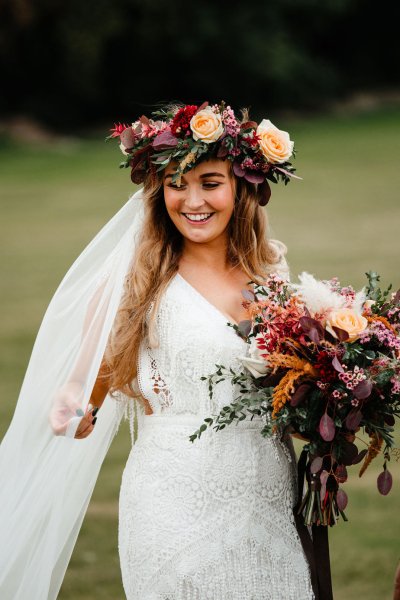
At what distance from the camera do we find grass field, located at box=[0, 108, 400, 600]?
20.9ft

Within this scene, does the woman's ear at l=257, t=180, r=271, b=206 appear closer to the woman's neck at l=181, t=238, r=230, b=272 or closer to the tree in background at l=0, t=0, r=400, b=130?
the woman's neck at l=181, t=238, r=230, b=272

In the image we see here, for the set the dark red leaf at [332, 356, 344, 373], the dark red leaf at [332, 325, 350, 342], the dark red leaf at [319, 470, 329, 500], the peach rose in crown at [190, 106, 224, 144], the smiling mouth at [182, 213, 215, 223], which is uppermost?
the peach rose in crown at [190, 106, 224, 144]

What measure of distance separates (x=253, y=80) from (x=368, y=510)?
99.6ft

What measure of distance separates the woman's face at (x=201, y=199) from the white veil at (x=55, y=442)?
0.27 metres

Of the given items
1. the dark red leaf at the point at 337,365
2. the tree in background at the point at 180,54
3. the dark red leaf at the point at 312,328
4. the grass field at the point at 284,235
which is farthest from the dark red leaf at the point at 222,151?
the tree in background at the point at 180,54

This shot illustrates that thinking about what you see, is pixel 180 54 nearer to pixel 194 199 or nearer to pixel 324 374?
pixel 194 199

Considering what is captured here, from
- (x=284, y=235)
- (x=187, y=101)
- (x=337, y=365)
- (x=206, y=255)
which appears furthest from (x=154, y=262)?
(x=187, y=101)

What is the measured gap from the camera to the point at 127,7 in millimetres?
34250

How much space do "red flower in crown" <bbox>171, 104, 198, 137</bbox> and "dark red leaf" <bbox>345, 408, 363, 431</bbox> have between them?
1.18 metres

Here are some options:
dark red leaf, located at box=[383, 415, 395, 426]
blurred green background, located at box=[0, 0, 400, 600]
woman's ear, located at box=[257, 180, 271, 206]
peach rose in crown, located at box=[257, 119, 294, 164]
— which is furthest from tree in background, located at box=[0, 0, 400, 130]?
dark red leaf, located at box=[383, 415, 395, 426]

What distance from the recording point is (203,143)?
3.78 metres

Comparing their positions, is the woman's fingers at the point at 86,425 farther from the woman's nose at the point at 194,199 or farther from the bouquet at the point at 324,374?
the woman's nose at the point at 194,199

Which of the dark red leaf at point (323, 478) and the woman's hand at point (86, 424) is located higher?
the woman's hand at point (86, 424)

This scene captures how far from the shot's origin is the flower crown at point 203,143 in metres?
3.77
